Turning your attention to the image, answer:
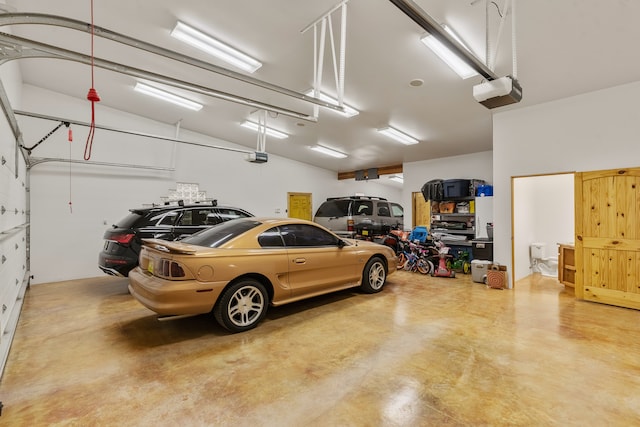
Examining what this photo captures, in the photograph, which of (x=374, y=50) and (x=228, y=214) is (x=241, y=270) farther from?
(x=374, y=50)

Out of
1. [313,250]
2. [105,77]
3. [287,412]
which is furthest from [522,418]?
[105,77]

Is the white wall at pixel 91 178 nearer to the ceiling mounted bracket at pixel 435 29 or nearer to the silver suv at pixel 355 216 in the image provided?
the silver suv at pixel 355 216

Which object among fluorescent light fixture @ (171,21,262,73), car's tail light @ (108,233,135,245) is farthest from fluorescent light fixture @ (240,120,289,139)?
car's tail light @ (108,233,135,245)

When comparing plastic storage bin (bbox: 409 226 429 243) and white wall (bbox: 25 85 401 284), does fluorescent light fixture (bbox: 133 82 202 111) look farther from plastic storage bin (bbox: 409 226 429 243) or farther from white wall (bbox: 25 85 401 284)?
plastic storage bin (bbox: 409 226 429 243)

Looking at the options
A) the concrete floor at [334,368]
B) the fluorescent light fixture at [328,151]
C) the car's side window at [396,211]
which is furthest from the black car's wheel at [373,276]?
the car's side window at [396,211]

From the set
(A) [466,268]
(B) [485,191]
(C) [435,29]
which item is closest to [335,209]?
(A) [466,268]

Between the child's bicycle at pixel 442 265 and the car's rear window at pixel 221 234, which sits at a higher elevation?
the car's rear window at pixel 221 234

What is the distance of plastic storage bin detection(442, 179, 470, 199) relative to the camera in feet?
23.8

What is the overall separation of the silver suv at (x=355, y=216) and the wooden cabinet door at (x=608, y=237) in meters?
4.31

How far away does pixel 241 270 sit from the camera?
3.20 m

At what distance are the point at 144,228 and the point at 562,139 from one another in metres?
7.02

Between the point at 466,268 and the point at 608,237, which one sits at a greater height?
the point at 608,237

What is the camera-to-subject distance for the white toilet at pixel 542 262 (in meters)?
6.16

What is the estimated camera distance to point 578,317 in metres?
3.73
